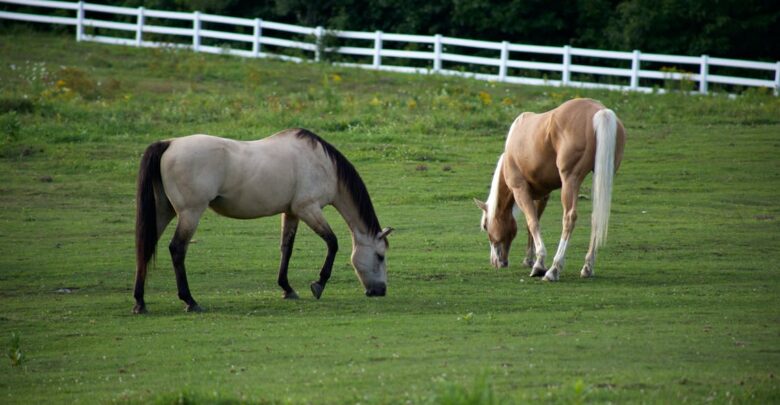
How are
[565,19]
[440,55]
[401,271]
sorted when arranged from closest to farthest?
[401,271] < [440,55] < [565,19]

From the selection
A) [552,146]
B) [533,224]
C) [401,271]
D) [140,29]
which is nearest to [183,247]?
[401,271]

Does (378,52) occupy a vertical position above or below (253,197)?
above

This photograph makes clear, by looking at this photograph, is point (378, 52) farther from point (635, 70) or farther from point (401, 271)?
point (401, 271)

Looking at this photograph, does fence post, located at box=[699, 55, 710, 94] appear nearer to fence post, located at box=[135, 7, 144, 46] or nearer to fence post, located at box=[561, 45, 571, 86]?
fence post, located at box=[561, 45, 571, 86]

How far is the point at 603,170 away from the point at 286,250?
3658 millimetres

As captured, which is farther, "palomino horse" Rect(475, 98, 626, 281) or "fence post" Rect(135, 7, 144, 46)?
"fence post" Rect(135, 7, 144, 46)

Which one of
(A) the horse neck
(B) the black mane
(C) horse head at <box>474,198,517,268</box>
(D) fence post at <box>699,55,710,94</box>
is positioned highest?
(D) fence post at <box>699,55,710,94</box>

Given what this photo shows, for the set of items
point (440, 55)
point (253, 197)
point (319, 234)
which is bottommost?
point (319, 234)

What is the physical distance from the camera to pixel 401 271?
1321cm

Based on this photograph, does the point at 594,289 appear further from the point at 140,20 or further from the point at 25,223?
the point at 140,20

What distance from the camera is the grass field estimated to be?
798cm

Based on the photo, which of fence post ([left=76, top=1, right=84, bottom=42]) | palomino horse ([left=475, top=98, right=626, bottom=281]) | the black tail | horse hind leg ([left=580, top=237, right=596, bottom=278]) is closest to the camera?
the black tail

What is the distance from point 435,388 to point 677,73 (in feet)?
77.2

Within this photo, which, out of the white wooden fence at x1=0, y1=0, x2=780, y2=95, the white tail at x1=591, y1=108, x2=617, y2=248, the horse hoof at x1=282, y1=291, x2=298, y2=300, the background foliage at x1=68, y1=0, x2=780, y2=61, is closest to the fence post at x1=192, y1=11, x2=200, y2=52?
the white wooden fence at x1=0, y1=0, x2=780, y2=95
